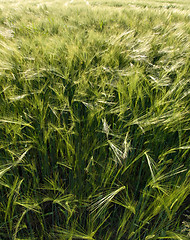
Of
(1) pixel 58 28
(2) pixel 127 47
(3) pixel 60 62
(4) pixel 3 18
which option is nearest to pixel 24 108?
(3) pixel 60 62

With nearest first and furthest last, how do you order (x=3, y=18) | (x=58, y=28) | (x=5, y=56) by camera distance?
(x=5, y=56), (x=58, y=28), (x=3, y=18)

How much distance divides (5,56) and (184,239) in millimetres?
908

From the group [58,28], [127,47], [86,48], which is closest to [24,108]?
[86,48]

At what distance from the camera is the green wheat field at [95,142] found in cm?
51

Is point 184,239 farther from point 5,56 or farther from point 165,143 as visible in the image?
point 5,56

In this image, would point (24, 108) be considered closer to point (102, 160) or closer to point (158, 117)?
point (102, 160)

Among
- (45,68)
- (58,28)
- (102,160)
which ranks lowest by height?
(102,160)

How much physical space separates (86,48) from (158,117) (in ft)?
1.84

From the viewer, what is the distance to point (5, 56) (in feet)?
2.60

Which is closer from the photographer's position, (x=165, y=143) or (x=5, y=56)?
(x=165, y=143)

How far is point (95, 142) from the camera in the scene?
587mm

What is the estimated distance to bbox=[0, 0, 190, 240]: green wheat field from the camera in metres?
0.51

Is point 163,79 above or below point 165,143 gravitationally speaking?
above

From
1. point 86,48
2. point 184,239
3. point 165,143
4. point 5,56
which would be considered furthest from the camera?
point 86,48
